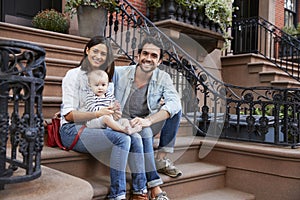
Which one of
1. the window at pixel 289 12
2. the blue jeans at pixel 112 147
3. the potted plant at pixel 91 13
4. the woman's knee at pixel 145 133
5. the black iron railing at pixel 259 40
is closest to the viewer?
the blue jeans at pixel 112 147

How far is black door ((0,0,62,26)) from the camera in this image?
5355mm

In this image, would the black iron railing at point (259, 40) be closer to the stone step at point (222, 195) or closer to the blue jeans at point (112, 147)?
the stone step at point (222, 195)

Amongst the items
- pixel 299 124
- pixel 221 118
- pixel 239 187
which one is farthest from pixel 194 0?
pixel 239 187

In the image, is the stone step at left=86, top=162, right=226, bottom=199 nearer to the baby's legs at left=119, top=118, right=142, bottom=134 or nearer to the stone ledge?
the baby's legs at left=119, top=118, right=142, bottom=134

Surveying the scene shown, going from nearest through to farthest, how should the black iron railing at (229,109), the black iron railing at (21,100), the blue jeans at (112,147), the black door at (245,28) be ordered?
the black iron railing at (21,100), the blue jeans at (112,147), the black iron railing at (229,109), the black door at (245,28)

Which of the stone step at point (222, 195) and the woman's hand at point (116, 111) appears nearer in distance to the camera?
the woman's hand at point (116, 111)

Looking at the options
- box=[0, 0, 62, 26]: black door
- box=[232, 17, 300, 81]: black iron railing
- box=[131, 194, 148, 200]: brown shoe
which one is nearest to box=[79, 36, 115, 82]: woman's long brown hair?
box=[131, 194, 148, 200]: brown shoe

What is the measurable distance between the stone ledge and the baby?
21.7 inches

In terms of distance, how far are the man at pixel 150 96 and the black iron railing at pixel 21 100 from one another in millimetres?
1135

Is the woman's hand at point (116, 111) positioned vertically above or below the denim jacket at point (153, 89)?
below

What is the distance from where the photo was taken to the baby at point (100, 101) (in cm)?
227

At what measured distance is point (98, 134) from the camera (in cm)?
223

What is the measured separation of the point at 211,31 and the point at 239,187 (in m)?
3.34

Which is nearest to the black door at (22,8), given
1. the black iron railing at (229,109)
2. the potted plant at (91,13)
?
the potted plant at (91,13)
